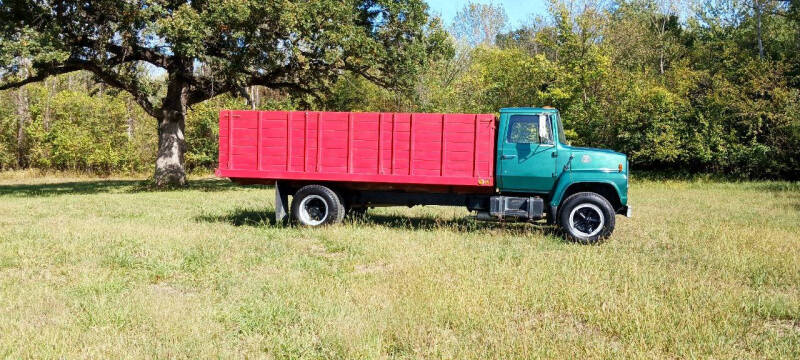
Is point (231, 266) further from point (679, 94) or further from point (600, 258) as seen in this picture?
point (679, 94)

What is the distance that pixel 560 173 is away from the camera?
10.3 meters

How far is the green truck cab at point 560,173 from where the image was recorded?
33.1ft

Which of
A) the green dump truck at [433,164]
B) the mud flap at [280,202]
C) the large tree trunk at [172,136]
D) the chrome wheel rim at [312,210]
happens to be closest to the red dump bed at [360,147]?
the green dump truck at [433,164]

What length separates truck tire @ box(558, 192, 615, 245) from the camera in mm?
9961

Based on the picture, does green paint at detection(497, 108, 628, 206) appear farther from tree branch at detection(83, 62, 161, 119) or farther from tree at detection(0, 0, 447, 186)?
tree branch at detection(83, 62, 161, 119)

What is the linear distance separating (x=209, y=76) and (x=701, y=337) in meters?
21.5

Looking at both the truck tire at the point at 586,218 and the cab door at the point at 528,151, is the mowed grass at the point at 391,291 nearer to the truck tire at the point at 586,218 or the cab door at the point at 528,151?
the truck tire at the point at 586,218

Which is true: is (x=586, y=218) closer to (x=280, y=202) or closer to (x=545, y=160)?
(x=545, y=160)

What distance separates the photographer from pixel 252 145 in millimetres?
11133

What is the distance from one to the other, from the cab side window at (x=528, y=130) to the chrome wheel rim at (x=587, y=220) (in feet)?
4.25

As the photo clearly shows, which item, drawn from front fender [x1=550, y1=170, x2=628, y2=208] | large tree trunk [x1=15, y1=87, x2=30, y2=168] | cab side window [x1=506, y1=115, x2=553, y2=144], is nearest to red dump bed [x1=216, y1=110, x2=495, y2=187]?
cab side window [x1=506, y1=115, x2=553, y2=144]

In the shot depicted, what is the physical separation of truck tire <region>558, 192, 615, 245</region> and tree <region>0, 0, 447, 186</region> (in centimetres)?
1199

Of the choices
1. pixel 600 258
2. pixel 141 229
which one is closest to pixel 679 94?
pixel 600 258

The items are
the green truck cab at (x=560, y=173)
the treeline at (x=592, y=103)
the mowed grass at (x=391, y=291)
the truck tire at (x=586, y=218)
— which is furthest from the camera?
the treeline at (x=592, y=103)
